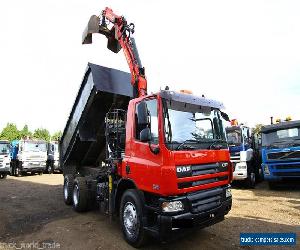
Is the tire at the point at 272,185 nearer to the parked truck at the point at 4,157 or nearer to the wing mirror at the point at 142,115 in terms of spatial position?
the wing mirror at the point at 142,115

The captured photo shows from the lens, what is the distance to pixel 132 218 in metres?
5.25

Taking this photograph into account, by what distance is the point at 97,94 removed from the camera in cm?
680

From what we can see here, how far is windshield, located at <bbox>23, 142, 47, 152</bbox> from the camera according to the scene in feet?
66.1

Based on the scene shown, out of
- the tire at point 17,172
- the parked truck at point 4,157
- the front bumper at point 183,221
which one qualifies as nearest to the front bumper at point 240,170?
the front bumper at point 183,221

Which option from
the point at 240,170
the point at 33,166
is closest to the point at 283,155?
the point at 240,170

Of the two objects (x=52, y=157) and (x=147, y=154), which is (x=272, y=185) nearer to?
(x=147, y=154)

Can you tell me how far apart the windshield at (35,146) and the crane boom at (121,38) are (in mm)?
14147

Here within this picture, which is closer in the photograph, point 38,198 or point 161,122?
point 161,122

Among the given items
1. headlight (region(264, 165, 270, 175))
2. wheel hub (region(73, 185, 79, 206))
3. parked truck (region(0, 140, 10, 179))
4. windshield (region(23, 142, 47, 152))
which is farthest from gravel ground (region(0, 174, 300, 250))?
windshield (region(23, 142, 47, 152))

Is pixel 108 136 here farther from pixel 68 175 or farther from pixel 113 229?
pixel 68 175

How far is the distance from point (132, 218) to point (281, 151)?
7.06 m

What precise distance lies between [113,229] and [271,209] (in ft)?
14.1

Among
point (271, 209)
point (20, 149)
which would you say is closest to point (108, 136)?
point (271, 209)

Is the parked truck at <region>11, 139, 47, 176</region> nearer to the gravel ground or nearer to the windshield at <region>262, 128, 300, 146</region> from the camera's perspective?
the gravel ground
